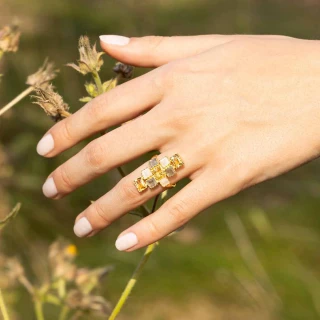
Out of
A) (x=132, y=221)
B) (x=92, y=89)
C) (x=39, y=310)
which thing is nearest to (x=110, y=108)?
(x=92, y=89)

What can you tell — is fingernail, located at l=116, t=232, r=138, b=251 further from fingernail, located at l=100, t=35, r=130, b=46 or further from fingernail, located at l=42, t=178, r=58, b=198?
fingernail, located at l=100, t=35, r=130, b=46

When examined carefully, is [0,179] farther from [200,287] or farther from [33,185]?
[200,287]

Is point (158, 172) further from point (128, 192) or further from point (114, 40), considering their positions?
point (114, 40)

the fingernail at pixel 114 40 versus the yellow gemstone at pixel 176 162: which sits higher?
the fingernail at pixel 114 40

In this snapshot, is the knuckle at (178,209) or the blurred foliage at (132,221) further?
the blurred foliage at (132,221)

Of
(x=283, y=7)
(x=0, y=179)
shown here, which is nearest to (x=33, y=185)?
(x=0, y=179)

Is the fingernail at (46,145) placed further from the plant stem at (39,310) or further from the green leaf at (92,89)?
the plant stem at (39,310)

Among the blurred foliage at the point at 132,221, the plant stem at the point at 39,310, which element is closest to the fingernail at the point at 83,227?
the plant stem at the point at 39,310

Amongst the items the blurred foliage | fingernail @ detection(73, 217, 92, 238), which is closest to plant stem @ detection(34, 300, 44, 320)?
fingernail @ detection(73, 217, 92, 238)
